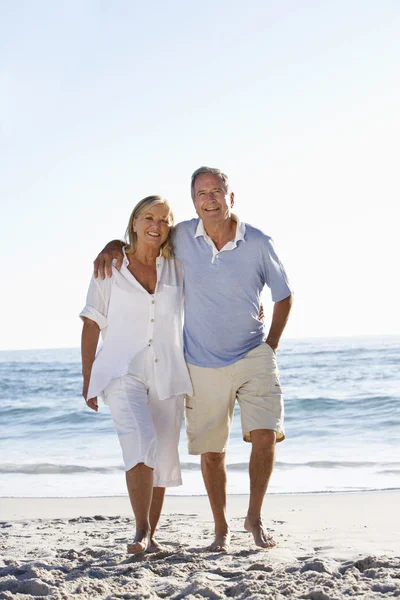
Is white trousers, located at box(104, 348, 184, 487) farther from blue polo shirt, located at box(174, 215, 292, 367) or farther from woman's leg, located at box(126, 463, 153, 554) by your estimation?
blue polo shirt, located at box(174, 215, 292, 367)

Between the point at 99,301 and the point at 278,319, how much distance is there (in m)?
0.98

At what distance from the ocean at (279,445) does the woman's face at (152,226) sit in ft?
10.4

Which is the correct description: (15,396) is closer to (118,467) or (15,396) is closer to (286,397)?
(286,397)

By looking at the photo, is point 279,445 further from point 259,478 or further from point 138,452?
point 138,452

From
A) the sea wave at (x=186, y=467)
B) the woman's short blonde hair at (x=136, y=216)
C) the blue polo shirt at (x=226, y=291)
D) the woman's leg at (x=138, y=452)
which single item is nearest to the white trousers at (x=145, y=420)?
the woman's leg at (x=138, y=452)

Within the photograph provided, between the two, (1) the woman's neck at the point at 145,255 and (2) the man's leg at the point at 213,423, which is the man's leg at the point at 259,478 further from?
(1) the woman's neck at the point at 145,255

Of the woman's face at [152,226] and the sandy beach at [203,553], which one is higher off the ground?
the woman's face at [152,226]

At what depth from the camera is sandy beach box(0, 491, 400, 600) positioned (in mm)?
3143

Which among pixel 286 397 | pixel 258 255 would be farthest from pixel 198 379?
pixel 286 397

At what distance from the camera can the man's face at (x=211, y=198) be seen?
13.4 ft

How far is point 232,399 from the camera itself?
414 cm

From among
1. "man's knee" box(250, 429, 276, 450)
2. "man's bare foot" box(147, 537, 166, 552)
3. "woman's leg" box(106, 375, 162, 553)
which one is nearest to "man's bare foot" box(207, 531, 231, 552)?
"man's bare foot" box(147, 537, 166, 552)

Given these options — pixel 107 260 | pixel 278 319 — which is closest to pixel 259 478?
pixel 278 319

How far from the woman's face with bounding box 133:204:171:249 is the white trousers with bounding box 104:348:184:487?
579 mm
